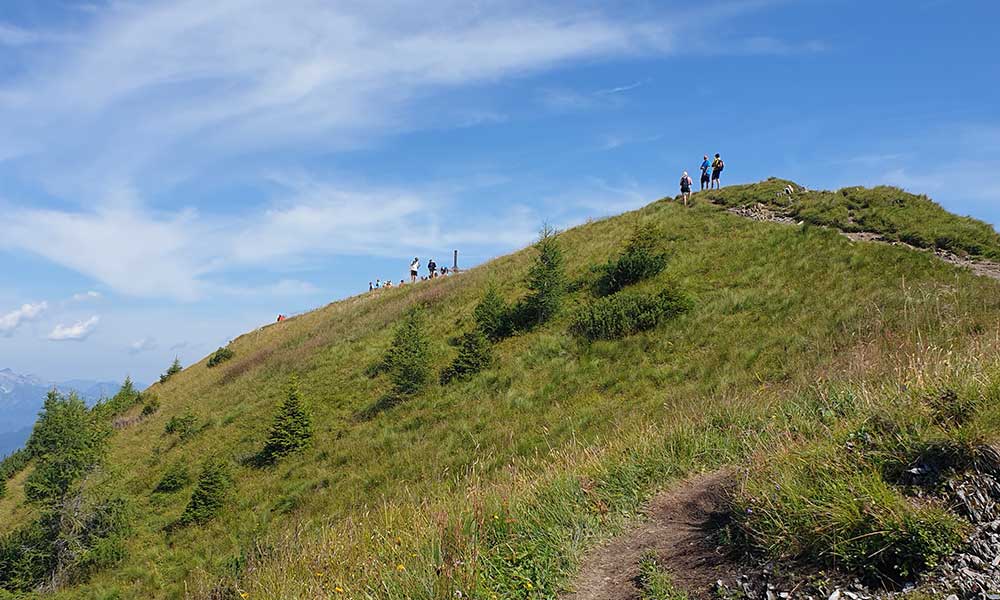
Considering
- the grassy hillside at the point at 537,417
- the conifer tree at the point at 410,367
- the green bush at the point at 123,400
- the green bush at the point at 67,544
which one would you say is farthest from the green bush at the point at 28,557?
the green bush at the point at 123,400

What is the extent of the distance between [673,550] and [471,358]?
14.2 metres

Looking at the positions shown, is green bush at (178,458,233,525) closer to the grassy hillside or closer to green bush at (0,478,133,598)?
the grassy hillside

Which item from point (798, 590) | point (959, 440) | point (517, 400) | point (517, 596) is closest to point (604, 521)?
point (517, 596)

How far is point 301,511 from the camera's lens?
13.6m

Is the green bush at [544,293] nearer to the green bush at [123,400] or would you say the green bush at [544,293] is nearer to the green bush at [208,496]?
the green bush at [208,496]

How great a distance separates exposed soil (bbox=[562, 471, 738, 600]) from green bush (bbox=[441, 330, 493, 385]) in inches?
504

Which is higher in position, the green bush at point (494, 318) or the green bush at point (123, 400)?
the green bush at point (494, 318)

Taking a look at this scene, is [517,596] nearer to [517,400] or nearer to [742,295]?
[517,400]

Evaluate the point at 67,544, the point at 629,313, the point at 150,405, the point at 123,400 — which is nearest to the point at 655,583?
the point at 629,313

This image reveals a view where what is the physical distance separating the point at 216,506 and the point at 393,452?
5571 mm

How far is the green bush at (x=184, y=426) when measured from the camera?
80.0ft

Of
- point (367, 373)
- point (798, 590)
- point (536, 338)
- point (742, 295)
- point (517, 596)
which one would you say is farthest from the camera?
point (367, 373)

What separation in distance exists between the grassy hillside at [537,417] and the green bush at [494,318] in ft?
4.42

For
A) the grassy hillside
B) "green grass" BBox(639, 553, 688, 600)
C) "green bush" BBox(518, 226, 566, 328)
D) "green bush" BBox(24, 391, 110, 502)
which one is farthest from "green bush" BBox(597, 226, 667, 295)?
"green bush" BBox(24, 391, 110, 502)
